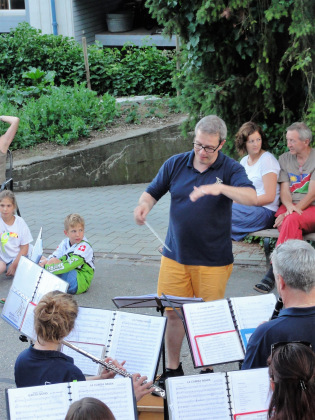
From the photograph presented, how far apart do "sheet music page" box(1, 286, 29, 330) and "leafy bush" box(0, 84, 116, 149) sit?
22.3 ft

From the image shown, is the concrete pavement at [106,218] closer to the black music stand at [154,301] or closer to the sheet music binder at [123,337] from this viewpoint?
the black music stand at [154,301]

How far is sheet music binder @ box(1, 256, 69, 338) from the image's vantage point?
4496 mm

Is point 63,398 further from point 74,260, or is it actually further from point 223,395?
point 74,260

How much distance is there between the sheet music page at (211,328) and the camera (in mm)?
3818

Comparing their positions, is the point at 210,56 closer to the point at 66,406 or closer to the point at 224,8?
the point at 224,8

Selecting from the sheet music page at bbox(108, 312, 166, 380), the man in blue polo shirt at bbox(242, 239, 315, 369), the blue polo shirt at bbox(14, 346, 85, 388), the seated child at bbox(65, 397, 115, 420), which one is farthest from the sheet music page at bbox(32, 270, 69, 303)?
the seated child at bbox(65, 397, 115, 420)

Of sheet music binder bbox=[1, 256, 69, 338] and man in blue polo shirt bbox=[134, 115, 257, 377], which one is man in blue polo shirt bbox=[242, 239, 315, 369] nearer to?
man in blue polo shirt bbox=[134, 115, 257, 377]

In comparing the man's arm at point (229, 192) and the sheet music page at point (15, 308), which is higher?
the man's arm at point (229, 192)

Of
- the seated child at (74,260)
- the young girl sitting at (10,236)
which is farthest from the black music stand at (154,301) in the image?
the young girl sitting at (10,236)

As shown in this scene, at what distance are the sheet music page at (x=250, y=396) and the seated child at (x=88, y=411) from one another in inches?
36.8

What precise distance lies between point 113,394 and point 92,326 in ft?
3.27

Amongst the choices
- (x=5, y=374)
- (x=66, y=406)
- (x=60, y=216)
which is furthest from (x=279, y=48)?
(x=66, y=406)

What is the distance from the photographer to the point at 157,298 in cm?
409

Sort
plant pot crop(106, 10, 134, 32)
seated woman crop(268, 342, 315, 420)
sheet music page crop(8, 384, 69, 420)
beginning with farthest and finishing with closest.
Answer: plant pot crop(106, 10, 134, 32), sheet music page crop(8, 384, 69, 420), seated woman crop(268, 342, 315, 420)
